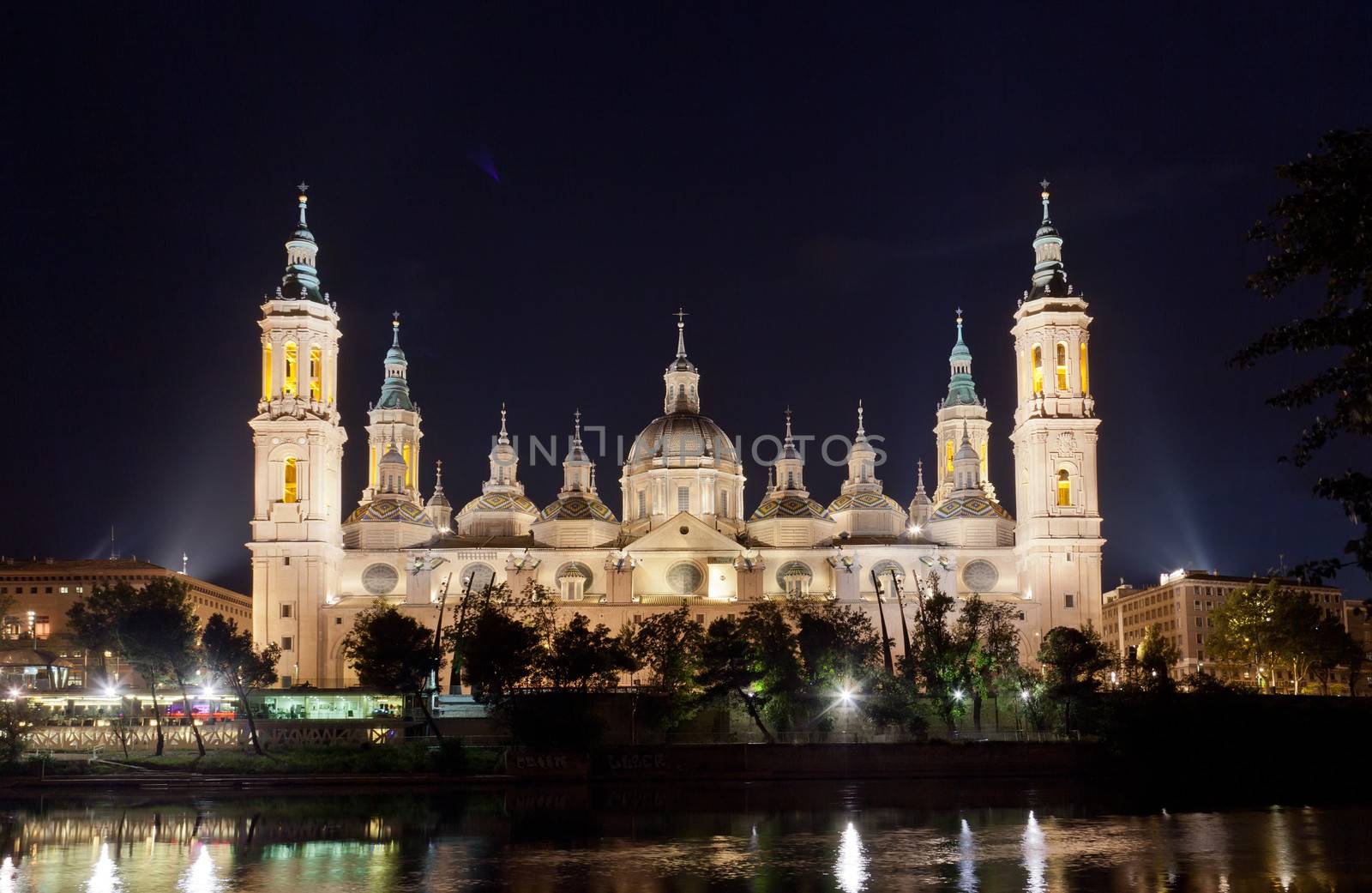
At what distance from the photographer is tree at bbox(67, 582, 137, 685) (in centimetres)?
7856

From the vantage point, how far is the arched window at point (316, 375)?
327ft

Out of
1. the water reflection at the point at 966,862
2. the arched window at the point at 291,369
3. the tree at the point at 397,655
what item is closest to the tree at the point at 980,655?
the tree at the point at 397,655

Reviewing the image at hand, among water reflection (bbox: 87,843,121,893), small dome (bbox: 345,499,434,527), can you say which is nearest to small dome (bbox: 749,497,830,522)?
small dome (bbox: 345,499,434,527)

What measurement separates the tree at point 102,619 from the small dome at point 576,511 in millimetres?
28084

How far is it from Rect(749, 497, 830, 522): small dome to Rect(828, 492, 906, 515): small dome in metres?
1.36

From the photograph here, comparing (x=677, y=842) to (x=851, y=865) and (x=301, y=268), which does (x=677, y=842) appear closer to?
(x=851, y=865)

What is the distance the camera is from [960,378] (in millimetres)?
118062

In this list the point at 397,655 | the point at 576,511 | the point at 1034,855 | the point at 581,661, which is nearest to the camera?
the point at 1034,855

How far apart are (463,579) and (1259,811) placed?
58903mm

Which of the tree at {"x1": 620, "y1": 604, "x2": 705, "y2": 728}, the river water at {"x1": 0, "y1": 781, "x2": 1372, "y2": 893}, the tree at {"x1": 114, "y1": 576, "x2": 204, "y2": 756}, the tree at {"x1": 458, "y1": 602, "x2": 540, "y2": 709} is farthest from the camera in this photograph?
the tree at {"x1": 114, "y1": 576, "x2": 204, "y2": 756}

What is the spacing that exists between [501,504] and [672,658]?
3583 cm

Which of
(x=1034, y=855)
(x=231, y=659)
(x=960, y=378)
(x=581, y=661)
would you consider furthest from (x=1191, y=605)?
(x=1034, y=855)

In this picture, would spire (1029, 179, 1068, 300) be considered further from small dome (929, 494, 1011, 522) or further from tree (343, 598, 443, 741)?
tree (343, 598, 443, 741)

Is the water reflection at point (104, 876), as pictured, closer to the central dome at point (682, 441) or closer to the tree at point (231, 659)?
the tree at point (231, 659)
